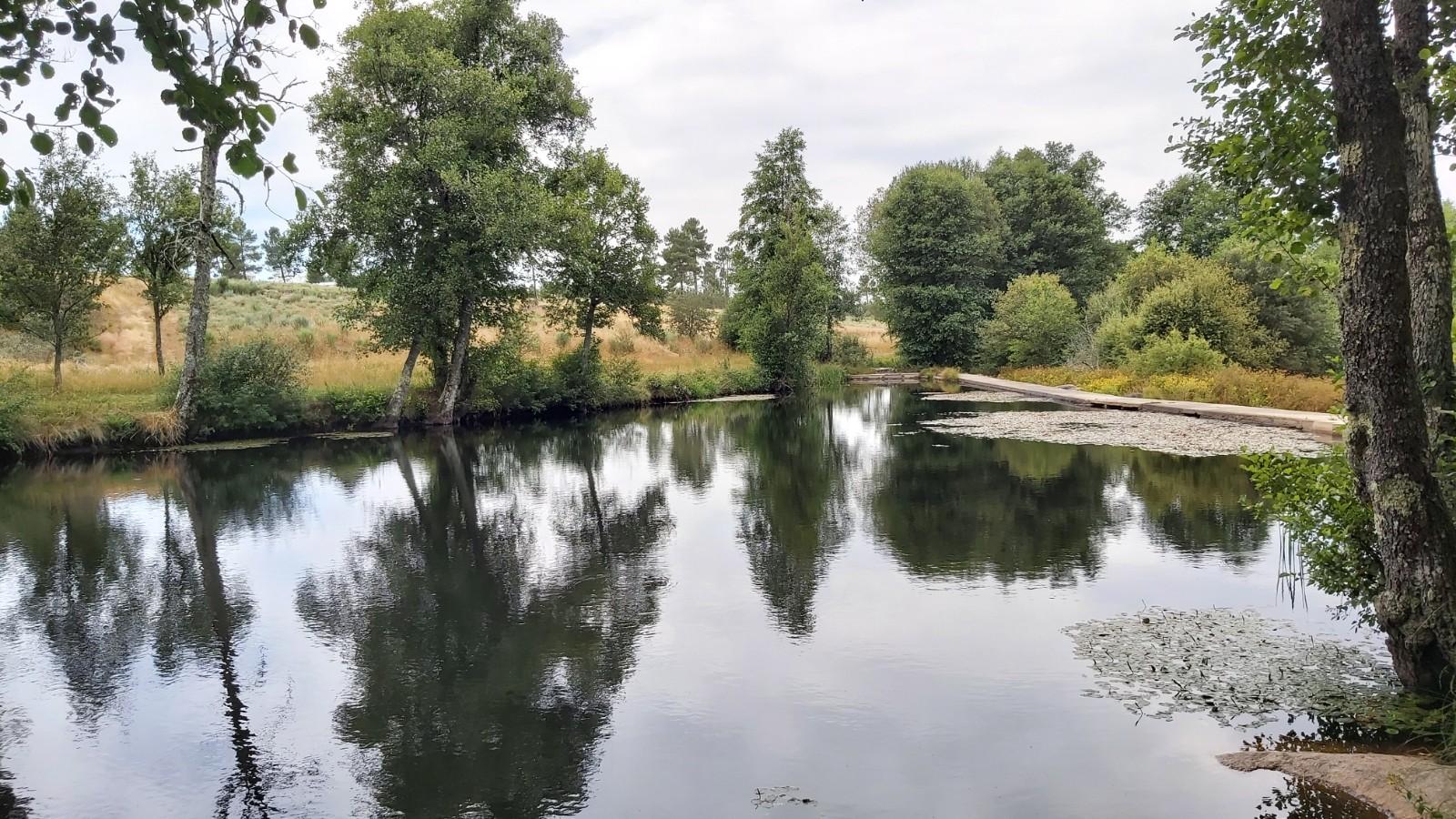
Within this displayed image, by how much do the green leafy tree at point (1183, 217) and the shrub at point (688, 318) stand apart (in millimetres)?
25298

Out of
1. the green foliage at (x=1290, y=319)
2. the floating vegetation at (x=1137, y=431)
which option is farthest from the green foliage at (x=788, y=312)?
the green foliage at (x=1290, y=319)

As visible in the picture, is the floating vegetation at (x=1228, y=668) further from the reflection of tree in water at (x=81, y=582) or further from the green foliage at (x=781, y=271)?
the green foliage at (x=781, y=271)

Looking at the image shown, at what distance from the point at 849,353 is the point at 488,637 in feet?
154

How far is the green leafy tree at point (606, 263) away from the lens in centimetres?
2933

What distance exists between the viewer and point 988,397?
32.7 m

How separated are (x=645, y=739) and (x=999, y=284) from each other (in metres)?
50.5

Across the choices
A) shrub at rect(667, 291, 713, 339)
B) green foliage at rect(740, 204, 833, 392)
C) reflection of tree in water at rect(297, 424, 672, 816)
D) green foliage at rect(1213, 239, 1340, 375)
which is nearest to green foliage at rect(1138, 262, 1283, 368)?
green foliage at rect(1213, 239, 1340, 375)

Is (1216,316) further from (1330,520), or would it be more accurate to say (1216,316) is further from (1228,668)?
(1228,668)

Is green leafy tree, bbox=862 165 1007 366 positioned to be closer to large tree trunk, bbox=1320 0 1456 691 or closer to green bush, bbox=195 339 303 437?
green bush, bbox=195 339 303 437

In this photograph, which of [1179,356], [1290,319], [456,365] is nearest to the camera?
[456,365]

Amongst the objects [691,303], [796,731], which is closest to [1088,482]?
[796,731]

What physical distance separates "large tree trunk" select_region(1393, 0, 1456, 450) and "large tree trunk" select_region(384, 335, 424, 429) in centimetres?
2359

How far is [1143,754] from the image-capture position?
4840mm

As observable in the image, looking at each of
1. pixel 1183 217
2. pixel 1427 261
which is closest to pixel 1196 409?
pixel 1427 261
